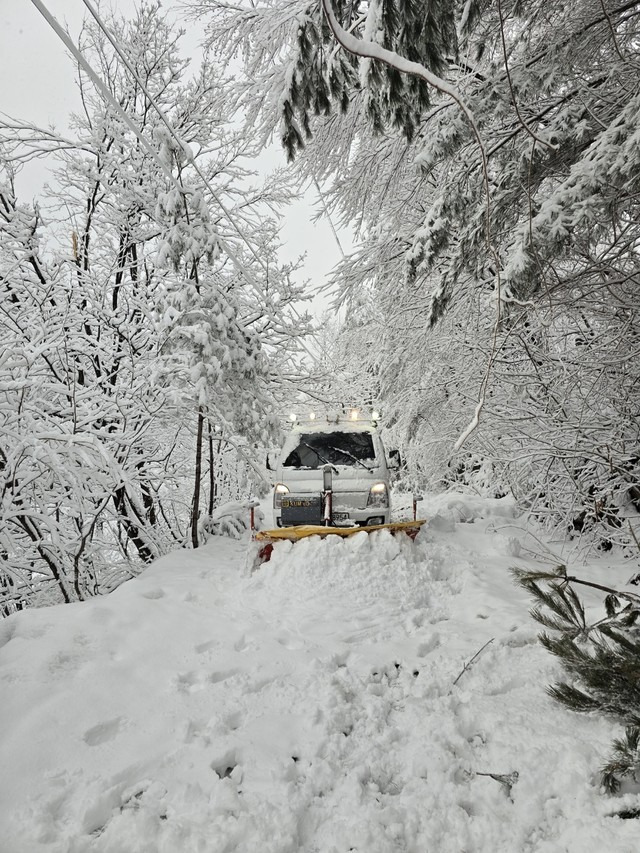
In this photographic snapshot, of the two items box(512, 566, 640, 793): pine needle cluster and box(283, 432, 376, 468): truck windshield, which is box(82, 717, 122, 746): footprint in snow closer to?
box(512, 566, 640, 793): pine needle cluster

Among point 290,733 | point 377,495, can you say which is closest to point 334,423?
point 377,495

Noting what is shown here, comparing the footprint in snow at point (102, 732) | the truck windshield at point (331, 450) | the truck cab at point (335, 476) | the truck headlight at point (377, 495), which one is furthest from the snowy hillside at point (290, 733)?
the truck windshield at point (331, 450)

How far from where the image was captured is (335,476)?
708 cm

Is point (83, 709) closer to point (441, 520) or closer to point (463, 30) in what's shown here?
point (463, 30)

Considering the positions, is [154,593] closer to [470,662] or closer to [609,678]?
[470,662]

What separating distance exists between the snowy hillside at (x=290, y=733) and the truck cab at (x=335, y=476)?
2.22 meters

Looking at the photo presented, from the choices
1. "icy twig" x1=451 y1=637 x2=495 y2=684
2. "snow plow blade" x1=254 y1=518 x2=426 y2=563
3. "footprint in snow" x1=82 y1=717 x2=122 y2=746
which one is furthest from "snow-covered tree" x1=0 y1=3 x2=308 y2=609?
"icy twig" x1=451 y1=637 x2=495 y2=684

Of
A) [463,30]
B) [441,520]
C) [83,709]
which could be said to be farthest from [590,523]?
[83,709]

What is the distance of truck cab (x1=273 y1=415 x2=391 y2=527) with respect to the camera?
22.6ft

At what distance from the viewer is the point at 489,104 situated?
13.4 feet

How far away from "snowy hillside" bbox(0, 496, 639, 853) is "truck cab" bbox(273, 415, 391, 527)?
7.29 feet

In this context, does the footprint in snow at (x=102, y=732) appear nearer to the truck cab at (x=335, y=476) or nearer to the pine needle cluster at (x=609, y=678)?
the pine needle cluster at (x=609, y=678)

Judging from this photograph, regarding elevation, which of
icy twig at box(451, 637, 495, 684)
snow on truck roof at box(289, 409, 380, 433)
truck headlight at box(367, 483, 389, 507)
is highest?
snow on truck roof at box(289, 409, 380, 433)

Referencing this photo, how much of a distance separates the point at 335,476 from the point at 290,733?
4495mm
